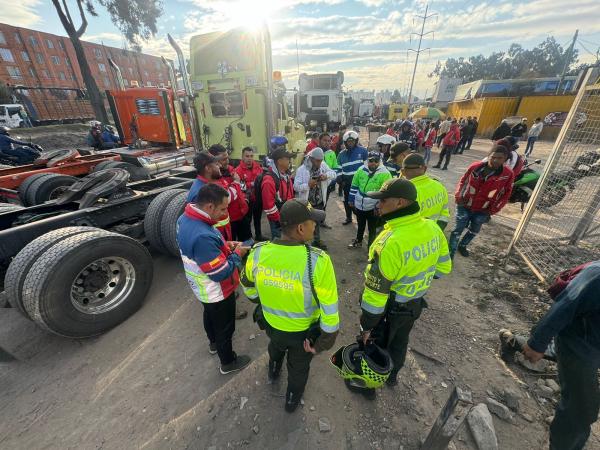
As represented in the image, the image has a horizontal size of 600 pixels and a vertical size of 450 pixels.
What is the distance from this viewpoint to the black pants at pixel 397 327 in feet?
6.72

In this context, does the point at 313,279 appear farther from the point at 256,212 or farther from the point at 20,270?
the point at 256,212

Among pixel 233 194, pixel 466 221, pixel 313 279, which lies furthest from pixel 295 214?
pixel 466 221

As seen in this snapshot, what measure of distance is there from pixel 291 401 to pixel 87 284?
8.75 feet

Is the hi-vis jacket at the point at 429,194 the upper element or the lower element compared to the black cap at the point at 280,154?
lower

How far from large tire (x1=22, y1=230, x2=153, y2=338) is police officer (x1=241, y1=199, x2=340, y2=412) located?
82.5 inches

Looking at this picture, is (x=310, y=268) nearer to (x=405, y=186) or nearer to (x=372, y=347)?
(x=405, y=186)

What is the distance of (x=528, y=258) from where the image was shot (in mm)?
4180

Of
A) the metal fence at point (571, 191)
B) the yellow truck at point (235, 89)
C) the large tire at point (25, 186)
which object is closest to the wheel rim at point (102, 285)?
the large tire at point (25, 186)

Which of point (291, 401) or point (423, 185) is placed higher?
point (423, 185)

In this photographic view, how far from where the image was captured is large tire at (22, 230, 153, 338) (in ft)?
8.47

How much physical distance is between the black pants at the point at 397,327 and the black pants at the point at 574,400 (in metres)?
0.88

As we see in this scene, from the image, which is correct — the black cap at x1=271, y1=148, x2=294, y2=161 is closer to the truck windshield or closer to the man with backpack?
the man with backpack

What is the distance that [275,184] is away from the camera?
3.84 meters

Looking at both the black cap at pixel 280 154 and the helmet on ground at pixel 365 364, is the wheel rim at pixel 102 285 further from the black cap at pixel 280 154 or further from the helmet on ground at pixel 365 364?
the helmet on ground at pixel 365 364
